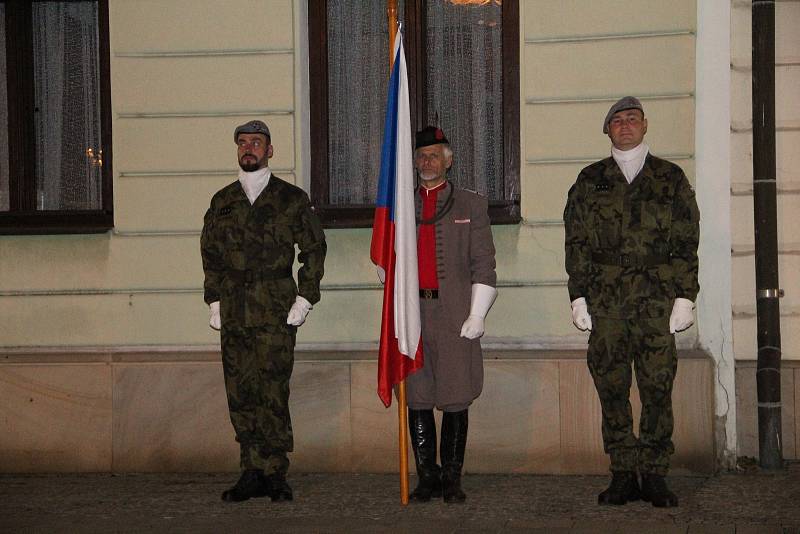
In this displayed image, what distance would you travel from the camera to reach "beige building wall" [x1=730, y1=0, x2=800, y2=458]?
28.4ft

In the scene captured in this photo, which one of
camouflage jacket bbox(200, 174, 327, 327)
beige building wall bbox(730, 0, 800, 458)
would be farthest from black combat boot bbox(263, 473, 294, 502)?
beige building wall bbox(730, 0, 800, 458)

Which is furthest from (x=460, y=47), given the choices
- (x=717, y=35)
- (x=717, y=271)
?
(x=717, y=271)

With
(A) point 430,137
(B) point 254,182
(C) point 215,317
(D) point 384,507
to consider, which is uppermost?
(A) point 430,137

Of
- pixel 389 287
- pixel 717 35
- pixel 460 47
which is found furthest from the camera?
pixel 460 47

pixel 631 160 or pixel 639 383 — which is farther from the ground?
pixel 631 160

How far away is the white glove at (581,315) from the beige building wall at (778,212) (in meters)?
1.60

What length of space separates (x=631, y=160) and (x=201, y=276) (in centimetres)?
310

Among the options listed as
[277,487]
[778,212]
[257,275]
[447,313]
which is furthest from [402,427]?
[778,212]

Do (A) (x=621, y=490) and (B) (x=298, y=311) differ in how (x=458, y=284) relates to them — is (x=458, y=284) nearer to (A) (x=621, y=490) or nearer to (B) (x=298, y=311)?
(B) (x=298, y=311)

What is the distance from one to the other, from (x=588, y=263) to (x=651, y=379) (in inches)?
28.4

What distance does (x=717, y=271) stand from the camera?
859 cm

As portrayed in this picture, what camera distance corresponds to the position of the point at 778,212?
873 centimetres

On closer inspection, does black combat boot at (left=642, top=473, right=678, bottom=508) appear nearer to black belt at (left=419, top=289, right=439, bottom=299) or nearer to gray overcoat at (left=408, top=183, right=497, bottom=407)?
gray overcoat at (left=408, top=183, right=497, bottom=407)

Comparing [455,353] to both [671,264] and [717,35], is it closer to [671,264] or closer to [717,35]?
[671,264]
